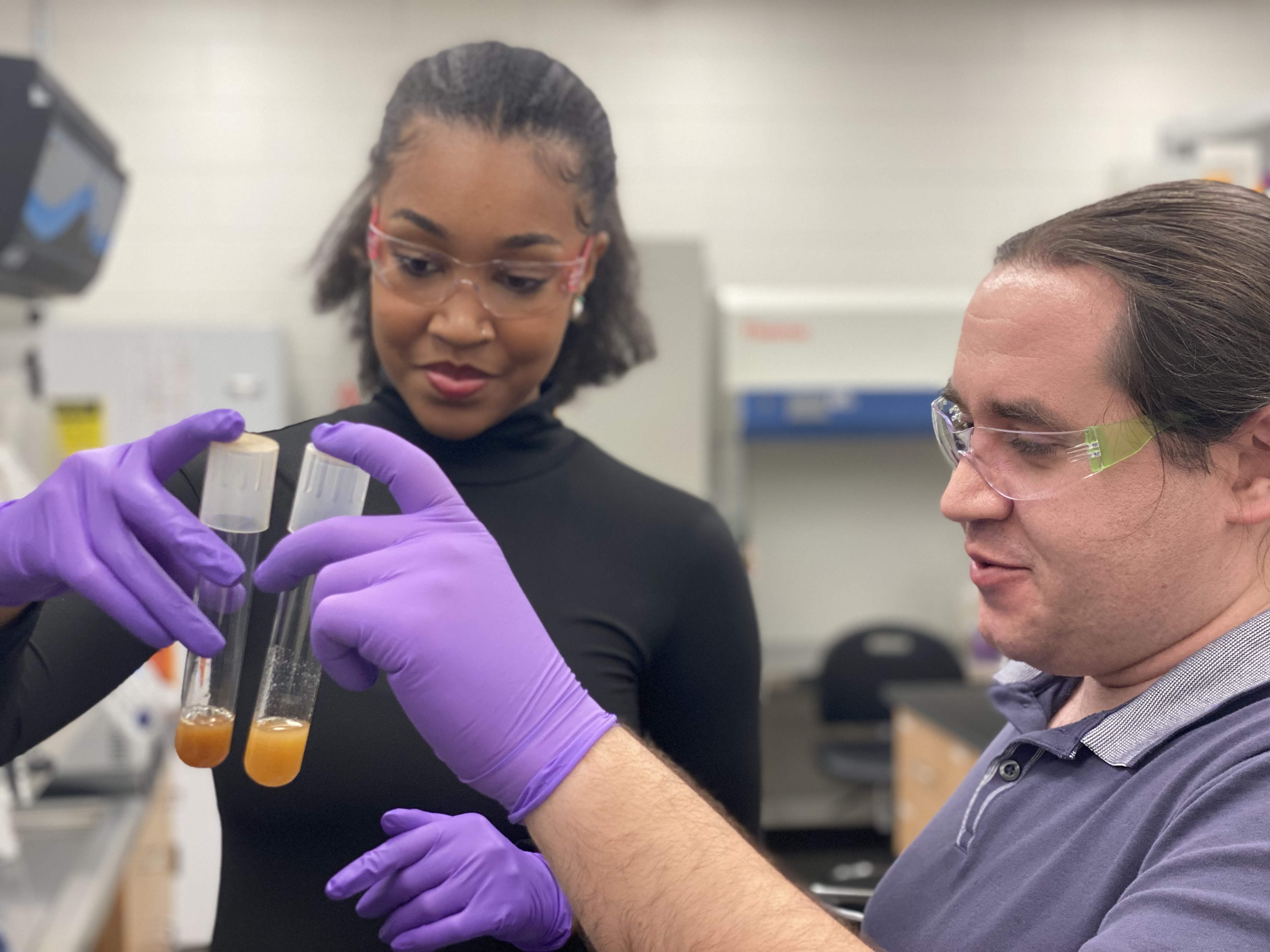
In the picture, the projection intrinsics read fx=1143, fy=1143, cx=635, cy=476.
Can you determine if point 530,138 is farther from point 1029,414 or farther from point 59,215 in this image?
point 59,215

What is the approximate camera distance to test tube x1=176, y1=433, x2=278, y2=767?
0.80m

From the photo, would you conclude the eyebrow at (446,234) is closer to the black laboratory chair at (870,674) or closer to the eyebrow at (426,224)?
the eyebrow at (426,224)

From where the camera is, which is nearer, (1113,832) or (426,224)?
(1113,832)

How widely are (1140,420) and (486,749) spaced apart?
51 centimetres

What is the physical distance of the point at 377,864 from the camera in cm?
80

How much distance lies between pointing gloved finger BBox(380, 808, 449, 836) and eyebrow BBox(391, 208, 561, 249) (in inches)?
18.7

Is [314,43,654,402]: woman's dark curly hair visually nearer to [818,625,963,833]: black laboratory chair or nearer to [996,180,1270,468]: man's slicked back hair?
[996,180,1270,468]: man's slicked back hair

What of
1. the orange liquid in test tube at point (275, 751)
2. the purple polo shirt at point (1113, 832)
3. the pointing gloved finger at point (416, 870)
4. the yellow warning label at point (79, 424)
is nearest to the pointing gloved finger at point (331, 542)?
the orange liquid in test tube at point (275, 751)

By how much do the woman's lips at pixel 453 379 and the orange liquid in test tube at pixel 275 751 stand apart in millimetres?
340

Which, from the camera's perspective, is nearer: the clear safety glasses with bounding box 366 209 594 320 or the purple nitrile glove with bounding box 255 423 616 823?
the purple nitrile glove with bounding box 255 423 616 823

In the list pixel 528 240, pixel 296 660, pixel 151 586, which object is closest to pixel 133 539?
pixel 151 586

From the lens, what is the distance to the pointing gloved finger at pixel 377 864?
0.80m

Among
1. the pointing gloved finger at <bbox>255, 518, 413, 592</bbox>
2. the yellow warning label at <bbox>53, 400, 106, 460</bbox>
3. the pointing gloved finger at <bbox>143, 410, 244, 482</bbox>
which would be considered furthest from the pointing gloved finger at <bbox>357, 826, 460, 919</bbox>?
the yellow warning label at <bbox>53, 400, 106, 460</bbox>

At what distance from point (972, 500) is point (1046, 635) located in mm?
116
